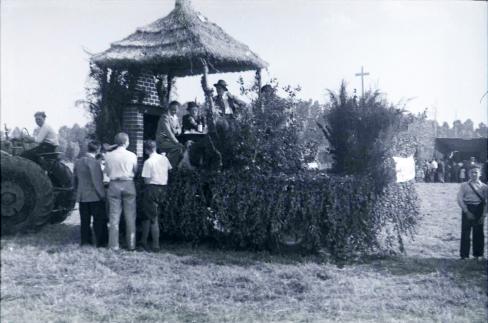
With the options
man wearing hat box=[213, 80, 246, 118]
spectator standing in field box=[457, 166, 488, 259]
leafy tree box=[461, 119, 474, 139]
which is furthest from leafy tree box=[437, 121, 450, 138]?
spectator standing in field box=[457, 166, 488, 259]

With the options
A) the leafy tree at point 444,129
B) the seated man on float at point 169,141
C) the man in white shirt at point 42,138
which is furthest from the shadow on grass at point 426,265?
the leafy tree at point 444,129

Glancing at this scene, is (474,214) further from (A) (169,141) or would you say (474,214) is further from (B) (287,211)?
(A) (169,141)

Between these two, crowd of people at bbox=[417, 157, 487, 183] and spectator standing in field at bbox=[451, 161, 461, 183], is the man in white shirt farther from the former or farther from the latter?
spectator standing in field at bbox=[451, 161, 461, 183]

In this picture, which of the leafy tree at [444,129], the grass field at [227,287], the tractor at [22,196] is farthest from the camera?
the leafy tree at [444,129]

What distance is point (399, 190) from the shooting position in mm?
7969

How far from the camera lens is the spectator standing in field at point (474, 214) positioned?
24.2ft

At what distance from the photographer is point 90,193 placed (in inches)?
292

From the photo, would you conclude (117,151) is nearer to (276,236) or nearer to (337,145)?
(276,236)

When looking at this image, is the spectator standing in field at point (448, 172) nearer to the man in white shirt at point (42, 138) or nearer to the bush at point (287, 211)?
the bush at point (287, 211)

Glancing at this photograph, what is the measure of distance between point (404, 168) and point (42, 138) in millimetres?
6019

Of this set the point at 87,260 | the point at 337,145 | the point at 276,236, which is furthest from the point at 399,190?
the point at 87,260

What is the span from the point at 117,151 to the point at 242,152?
1986 millimetres

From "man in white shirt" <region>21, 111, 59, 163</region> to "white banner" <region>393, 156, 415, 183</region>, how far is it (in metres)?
5.39

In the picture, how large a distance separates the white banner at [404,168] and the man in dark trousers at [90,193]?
490 centimetres
